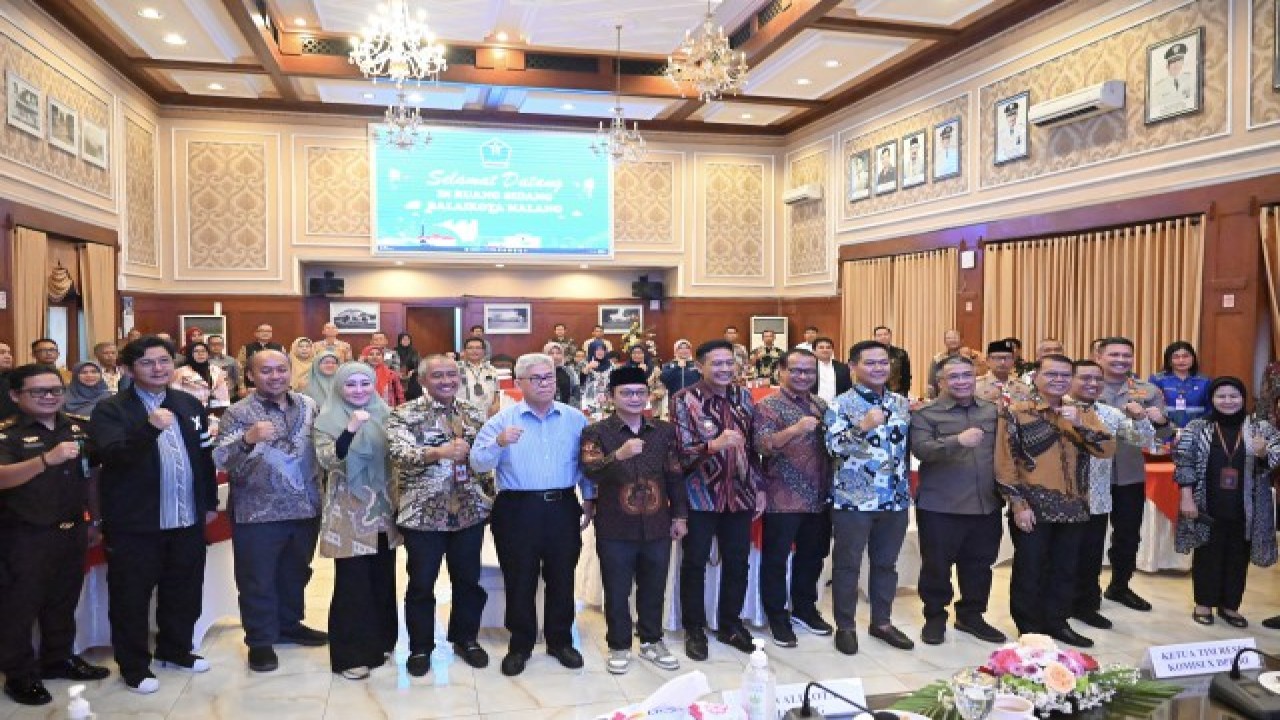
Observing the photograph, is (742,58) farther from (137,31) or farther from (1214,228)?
(137,31)

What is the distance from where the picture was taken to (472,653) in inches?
151

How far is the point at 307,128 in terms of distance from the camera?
12.0 m

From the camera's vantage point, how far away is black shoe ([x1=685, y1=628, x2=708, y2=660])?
389cm

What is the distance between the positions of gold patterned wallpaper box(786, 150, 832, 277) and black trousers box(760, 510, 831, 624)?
8703 mm

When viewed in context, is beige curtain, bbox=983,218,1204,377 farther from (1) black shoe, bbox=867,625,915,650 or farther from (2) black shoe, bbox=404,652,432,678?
(2) black shoe, bbox=404,652,432,678

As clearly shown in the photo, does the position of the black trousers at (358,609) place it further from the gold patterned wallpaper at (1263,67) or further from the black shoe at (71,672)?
the gold patterned wallpaper at (1263,67)

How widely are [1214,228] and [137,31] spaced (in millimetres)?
10301

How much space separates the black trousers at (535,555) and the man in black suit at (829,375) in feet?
13.3

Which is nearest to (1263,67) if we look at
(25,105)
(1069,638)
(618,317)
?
(1069,638)

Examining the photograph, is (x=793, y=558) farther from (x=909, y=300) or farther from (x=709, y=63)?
(x=909, y=300)

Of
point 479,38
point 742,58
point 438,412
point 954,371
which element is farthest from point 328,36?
point 954,371

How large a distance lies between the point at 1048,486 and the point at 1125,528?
1047 mm

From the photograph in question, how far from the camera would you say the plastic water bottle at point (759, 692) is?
2037 millimetres

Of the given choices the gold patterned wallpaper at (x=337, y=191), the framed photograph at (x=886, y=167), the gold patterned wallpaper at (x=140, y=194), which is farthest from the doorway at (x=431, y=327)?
the framed photograph at (x=886, y=167)
